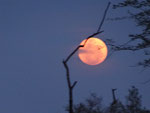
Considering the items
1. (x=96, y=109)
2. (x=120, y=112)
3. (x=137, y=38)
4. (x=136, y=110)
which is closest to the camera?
(x=137, y=38)

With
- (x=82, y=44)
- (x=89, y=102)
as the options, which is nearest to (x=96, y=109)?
(x=89, y=102)

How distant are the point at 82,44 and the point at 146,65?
3067 millimetres

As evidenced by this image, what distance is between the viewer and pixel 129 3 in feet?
42.0

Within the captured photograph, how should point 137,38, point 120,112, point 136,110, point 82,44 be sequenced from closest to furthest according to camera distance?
point 82,44 < point 137,38 < point 120,112 < point 136,110

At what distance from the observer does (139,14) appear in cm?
1265

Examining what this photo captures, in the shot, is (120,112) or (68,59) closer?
(68,59)

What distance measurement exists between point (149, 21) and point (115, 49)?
144 cm

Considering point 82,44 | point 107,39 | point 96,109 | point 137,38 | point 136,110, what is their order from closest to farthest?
point 82,44 < point 137,38 < point 107,39 < point 136,110 < point 96,109

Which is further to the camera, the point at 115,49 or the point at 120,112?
the point at 120,112

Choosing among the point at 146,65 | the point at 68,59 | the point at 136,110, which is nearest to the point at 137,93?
the point at 136,110

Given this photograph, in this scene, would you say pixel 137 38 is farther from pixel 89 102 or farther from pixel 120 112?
pixel 89 102

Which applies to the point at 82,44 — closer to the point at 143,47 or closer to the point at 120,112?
the point at 143,47

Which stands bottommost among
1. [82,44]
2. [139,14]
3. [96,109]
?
[96,109]

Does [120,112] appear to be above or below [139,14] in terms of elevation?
below
